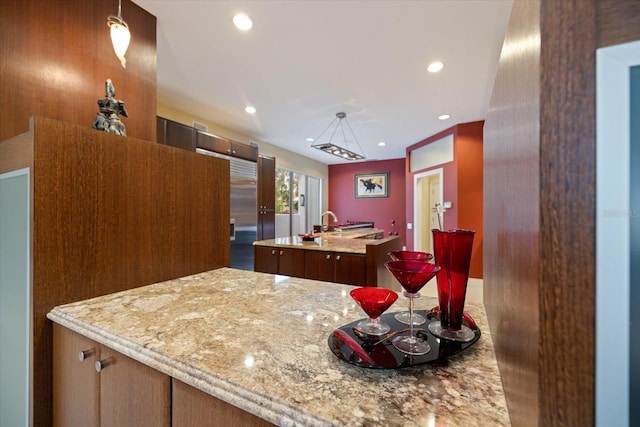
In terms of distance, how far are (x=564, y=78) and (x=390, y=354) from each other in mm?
581

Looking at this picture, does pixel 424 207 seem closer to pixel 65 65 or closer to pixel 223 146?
pixel 223 146

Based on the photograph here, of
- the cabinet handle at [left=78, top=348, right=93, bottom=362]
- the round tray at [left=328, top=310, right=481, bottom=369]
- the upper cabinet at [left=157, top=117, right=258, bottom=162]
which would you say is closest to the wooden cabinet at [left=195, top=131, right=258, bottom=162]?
the upper cabinet at [left=157, top=117, right=258, bottom=162]

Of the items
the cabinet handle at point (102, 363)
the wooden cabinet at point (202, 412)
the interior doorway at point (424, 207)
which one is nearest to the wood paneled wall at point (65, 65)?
the cabinet handle at point (102, 363)

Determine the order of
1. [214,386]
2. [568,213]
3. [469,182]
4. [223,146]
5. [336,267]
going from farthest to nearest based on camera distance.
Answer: [469,182], [223,146], [336,267], [214,386], [568,213]

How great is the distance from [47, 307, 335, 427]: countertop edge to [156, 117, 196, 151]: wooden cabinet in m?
2.62

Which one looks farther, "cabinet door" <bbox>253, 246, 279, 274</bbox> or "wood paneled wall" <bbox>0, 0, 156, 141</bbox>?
"cabinet door" <bbox>253, 246, 279, 274</bbox>

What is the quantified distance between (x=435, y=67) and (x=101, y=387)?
3213 millimetres

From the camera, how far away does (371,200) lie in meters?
7.50

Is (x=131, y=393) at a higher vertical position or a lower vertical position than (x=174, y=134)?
lower

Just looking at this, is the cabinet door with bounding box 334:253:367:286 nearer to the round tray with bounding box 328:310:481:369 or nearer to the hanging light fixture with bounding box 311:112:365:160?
the hanging light fixture with bounding box 311:112:365:160

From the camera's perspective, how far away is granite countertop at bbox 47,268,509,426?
48cm

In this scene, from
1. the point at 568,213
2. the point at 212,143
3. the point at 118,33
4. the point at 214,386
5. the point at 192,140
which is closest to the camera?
the point at 568,213

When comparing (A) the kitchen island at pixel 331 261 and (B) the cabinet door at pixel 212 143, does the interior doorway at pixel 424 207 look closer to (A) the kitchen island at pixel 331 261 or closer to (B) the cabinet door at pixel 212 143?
(A) the kitchen island at pixel 331 261

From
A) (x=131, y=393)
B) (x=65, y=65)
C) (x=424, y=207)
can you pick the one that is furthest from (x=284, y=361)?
(x=424, y=207)
